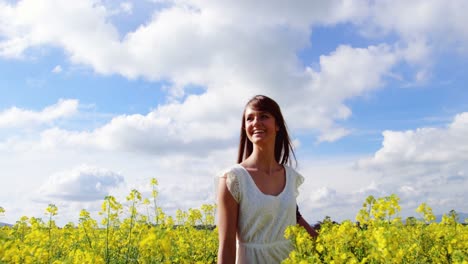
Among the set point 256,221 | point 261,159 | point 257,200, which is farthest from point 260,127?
point 256,221

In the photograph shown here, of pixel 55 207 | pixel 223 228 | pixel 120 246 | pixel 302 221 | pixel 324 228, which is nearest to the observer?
pixel 223 228

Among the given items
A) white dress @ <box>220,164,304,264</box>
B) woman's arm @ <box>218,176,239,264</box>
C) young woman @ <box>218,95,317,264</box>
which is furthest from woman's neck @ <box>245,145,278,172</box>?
woman's arm @ <box>218,176,239,264</box>

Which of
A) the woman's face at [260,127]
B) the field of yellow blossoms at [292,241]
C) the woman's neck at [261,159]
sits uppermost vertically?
the woman's face at [260,127]

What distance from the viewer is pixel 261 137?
3.31 metres

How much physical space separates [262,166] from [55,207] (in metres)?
3.07

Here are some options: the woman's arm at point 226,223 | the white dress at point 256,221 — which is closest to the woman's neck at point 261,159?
the white dress at point 256,221

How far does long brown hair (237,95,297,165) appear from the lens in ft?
11.1

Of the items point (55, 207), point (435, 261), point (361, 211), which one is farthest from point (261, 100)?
point (55, 207)

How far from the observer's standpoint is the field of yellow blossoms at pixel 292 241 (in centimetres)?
245

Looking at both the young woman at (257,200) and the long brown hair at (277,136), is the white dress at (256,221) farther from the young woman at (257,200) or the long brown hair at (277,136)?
the long brown hair at (277,136)

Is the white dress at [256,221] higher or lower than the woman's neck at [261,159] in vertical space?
lower

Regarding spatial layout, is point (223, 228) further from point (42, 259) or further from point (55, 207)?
point (55, 207)

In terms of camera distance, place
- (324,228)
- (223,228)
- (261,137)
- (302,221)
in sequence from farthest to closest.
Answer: (324,228) < (302,221) < (261,137) < (223,228)

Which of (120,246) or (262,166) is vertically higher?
(262,166)
